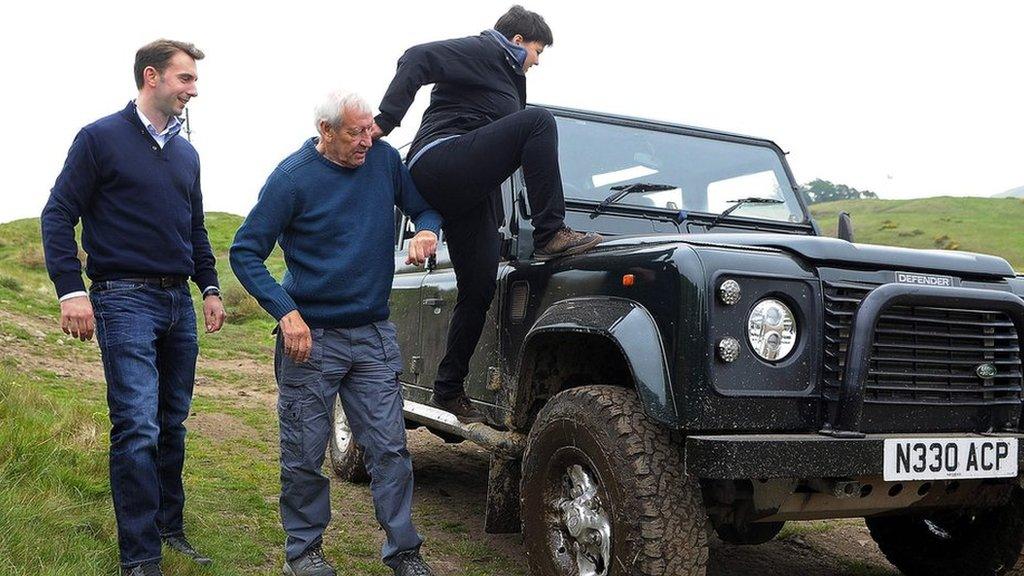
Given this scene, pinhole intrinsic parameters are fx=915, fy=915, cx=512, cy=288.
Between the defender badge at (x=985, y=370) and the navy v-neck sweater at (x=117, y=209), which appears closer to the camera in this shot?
the defender badge at (x=985, y=370)

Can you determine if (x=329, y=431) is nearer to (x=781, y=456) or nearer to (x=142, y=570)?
(x=142, y=570)

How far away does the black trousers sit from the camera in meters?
3.54

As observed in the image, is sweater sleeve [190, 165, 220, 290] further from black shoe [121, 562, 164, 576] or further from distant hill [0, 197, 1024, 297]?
distant hill [0, 197, 1024, 297]

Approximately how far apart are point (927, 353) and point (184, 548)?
2829 millimetres

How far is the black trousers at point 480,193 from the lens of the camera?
3543mm

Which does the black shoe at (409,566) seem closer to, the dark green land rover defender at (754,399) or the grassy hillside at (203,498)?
the dark green land rover defender at (754,399)

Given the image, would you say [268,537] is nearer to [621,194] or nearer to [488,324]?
[488,324]

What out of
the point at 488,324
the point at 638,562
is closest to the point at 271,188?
the point at 488,324

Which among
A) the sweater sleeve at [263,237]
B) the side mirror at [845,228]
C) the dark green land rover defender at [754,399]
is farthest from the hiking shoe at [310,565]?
the side mirror at [845,228]

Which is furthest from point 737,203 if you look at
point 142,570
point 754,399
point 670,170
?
point 142,570

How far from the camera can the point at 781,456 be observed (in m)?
2.62

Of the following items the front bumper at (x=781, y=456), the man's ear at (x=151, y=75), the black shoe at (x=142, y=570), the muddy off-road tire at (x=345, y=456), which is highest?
the man's ear at (x=151, y=75)

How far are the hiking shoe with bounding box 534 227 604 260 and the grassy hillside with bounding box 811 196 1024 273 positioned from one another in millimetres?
29418

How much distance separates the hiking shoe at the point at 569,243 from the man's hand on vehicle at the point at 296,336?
0.98 m
